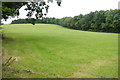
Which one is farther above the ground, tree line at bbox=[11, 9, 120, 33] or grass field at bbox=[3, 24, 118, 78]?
tree line at bbox=[11, 9, 120, 33]

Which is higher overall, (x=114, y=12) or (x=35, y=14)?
(x=114, y=12)

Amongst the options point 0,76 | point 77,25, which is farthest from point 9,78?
point 77,25

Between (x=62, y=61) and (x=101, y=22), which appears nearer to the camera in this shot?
(x=62, y=61)

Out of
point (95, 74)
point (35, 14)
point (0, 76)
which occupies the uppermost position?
point (35, 14)

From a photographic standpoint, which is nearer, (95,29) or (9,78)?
(9,78)

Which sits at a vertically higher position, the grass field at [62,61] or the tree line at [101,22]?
the tree line at [101,22]

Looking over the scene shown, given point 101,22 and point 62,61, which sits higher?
point 101,22

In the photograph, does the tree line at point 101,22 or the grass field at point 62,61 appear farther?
the tree line at point 101,22

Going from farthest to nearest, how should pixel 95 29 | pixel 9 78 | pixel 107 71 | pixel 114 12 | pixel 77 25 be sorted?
1. pixel 77 25
2. pixel 95 29
3. pixel 114 12
4. pixel 107 71
5. pixel 9 78

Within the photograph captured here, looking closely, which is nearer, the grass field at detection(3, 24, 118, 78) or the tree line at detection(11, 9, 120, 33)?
the grass field at detection(3, 24, 118, 78)

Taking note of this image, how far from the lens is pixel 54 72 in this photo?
10984mm

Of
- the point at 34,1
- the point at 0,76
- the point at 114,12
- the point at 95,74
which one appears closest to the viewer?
the point at 0,76

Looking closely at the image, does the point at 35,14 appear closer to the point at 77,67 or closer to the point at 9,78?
the point at 77,67

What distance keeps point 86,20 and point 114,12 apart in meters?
16.2
